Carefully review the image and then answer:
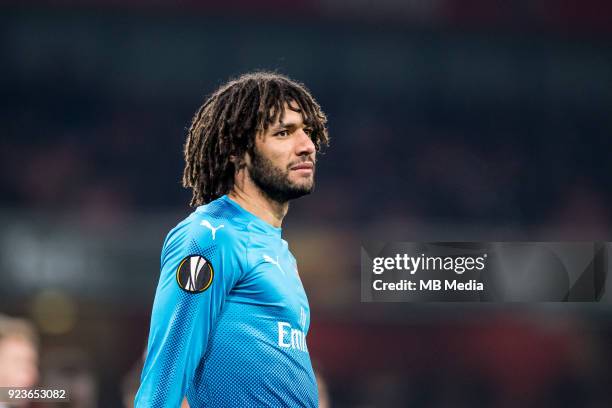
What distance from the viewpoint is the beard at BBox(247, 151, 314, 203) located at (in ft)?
7.03

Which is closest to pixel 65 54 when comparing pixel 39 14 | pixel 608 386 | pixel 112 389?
pixel 39 14

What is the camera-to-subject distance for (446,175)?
10539 mm

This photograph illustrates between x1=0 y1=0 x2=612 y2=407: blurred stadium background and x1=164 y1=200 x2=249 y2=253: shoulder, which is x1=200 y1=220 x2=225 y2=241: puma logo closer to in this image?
x1=164 y1=200 x2=249 y2=253: shoulder

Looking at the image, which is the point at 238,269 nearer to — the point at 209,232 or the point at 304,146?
the point at 209,232

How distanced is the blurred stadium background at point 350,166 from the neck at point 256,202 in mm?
6138

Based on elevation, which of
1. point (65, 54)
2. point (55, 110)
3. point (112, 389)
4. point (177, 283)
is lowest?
point (112, 389)

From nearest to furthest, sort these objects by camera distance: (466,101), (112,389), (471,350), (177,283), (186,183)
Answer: (177,283) → (186,183) → (112,389) → (471,350) → (466,101)

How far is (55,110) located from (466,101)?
209 inches

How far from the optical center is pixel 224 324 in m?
1.94

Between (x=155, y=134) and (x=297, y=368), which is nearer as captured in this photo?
(x=297, y=368)

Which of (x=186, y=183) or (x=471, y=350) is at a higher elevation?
(x=186, y=183)

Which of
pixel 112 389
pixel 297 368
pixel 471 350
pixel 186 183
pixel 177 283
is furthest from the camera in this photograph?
pixel 471 350

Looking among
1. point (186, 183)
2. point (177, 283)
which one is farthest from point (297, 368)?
point (186, 183)

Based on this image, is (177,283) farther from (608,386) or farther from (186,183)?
(608,386)
